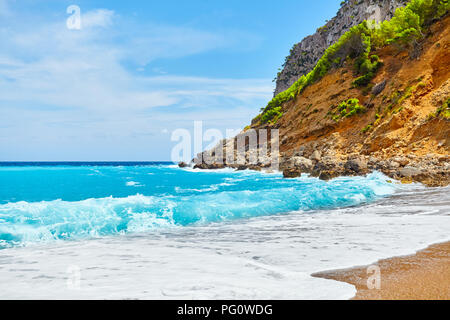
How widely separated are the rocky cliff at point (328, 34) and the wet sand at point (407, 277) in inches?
1966

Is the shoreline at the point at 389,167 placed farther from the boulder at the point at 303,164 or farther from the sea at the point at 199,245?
the sea at the point at 199,245

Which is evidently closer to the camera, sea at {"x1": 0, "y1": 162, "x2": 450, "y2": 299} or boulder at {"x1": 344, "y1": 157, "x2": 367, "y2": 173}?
sea at {"x1": 0, "y1": 162, "x2": 450, "y2": 299}

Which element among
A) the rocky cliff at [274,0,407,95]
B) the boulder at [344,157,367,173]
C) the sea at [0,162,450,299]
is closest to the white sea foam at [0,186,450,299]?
the sea at [0,162,450,299]

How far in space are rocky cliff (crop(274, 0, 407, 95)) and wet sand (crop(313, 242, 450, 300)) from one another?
49.9 metres

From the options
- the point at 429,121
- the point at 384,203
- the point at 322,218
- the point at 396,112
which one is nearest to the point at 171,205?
the point at 322,218

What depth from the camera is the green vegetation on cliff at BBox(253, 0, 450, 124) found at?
3016cm

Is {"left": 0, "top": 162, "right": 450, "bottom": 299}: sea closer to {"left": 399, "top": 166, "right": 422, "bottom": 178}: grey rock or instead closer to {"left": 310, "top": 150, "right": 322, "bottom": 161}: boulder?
{"left": 399, "top": 166, "right": 422, "bottom": 178}: grey rock

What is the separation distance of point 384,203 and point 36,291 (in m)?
11.7

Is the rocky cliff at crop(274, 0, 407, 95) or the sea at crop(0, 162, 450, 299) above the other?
the rocky cliff at crop(274, 0, 407, 95)

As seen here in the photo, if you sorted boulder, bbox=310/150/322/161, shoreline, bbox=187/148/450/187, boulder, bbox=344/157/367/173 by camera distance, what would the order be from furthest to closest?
boulder, bbox=310/150/322/161 < boulder, bbox=344/157/367/173 < shoreline, bbox=187/148/450/187

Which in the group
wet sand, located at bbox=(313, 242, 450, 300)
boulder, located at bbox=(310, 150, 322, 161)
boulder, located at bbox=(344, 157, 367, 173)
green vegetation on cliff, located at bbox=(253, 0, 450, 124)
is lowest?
wet sand, located at bbox=(313, 242, 450, 300)

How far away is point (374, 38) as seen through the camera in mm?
36906
